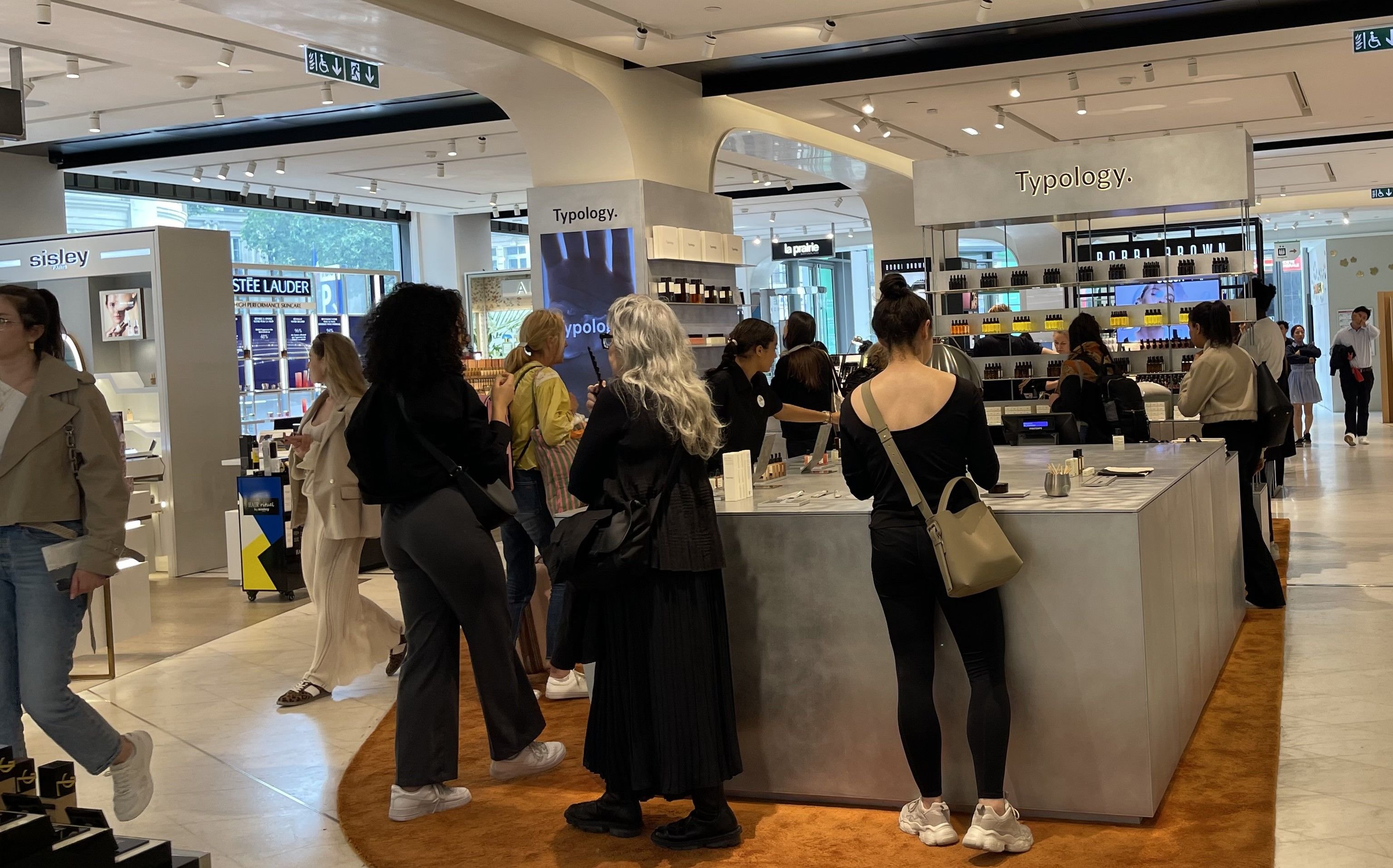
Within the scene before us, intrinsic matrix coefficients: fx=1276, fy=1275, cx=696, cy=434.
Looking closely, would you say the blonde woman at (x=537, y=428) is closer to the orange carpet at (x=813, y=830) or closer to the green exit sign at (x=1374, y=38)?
the orange carpet at (x=813, y=830)

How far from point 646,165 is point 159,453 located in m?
4.02

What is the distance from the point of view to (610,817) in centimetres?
357

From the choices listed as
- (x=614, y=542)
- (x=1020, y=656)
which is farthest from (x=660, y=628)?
(x=1020, y=656)

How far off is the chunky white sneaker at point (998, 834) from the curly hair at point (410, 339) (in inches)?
75.3

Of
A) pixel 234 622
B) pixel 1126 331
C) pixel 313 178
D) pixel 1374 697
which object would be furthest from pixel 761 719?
pixel 313 178

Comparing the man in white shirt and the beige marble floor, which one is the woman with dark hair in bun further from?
the man in white shirt

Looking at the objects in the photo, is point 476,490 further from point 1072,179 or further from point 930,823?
point 1072,179

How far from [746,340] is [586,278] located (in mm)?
4323

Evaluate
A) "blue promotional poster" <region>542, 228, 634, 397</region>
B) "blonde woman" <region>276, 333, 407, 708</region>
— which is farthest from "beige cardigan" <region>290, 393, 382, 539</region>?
"blue promotional poster" <region>542, 228, 634, 397</region>

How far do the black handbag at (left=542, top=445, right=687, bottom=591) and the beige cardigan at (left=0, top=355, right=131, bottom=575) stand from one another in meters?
1.20

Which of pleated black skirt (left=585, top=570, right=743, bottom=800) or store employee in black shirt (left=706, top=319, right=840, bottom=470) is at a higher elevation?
store employee in black shirt (left=706, top=319, right=840, bottom=470)

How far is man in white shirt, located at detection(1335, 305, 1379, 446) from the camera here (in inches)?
623

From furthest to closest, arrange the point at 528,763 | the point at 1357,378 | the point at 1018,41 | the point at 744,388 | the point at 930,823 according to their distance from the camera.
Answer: the point at 1357,378 → the point at 1018,41 → the point at 744,388 → the point at 528,763 → the point at 930,823

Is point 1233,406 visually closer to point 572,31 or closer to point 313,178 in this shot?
point 572,31
